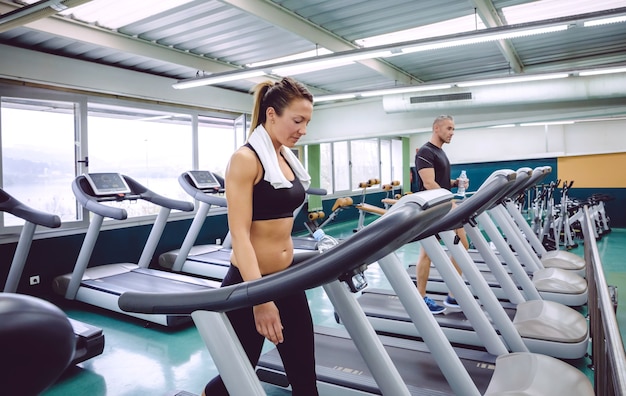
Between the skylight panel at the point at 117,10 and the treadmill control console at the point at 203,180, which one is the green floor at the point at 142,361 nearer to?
the treadmill control console at the point at 203,180

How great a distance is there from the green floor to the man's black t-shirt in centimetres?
151

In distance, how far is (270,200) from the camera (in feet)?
4.97

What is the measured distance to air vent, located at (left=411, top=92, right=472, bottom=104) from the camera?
21.9ft

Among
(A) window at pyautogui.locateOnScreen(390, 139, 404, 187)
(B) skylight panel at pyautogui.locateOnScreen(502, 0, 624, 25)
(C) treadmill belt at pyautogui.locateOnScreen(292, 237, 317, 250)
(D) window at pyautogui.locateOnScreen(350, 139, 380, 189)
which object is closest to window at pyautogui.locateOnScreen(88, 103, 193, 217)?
(C) treadmill belt at pyautogui.locateOnScreen(292, 237, 317, 250)

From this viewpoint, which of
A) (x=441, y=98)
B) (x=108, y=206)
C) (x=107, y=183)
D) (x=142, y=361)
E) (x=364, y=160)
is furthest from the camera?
(x=364, y=160)

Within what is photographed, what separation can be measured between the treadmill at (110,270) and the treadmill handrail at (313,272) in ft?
8.73

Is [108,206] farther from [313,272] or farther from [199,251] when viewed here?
[313,272]

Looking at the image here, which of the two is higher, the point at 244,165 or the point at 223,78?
the point at 223,78

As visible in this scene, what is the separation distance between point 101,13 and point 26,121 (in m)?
1.72

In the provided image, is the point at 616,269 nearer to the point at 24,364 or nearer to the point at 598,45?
the point at 598,45

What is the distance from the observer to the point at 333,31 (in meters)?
5.02

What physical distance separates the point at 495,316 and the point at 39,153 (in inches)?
208

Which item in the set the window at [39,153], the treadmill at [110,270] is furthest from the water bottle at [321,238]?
the window at [39,153]

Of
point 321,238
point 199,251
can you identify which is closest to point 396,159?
point 199,251
